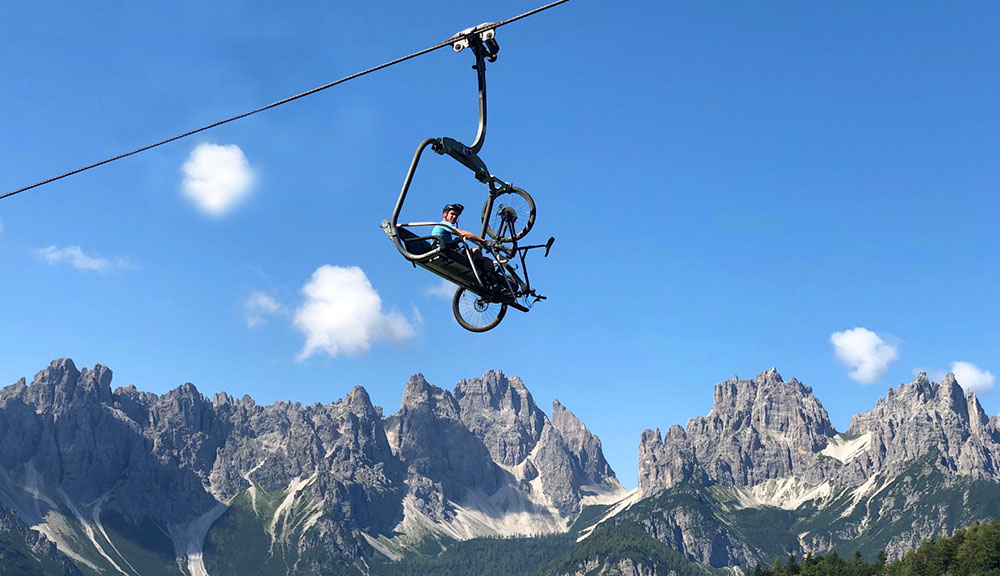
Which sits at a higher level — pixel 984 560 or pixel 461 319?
pixel 984 560

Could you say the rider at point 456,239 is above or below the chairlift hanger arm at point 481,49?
below

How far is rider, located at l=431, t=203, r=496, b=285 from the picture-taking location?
3400cm

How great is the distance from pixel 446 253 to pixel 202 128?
882 cm

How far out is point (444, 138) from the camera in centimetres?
3172

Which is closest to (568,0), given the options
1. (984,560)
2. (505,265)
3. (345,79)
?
(345,79)

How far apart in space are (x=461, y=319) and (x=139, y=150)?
44.3 ft

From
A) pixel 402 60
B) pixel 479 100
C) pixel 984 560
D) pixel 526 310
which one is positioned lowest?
pixel 526 310

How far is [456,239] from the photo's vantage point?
3434 cm

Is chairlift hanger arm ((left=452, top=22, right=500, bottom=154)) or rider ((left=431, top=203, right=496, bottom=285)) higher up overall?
chairlift hanger arm ((left=452, top=22, right=500, bottom=154))

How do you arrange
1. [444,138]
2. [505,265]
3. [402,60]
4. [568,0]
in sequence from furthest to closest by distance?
[505,265]
[444,138]
[402,60]
[568,0]

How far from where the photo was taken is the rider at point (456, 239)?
34.0 metres

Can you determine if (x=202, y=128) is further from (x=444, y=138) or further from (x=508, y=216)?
(x=508, y=216)

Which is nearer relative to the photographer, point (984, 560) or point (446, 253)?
point (446, 253)

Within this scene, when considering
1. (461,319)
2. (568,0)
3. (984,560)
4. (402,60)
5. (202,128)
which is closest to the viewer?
(568,0)
